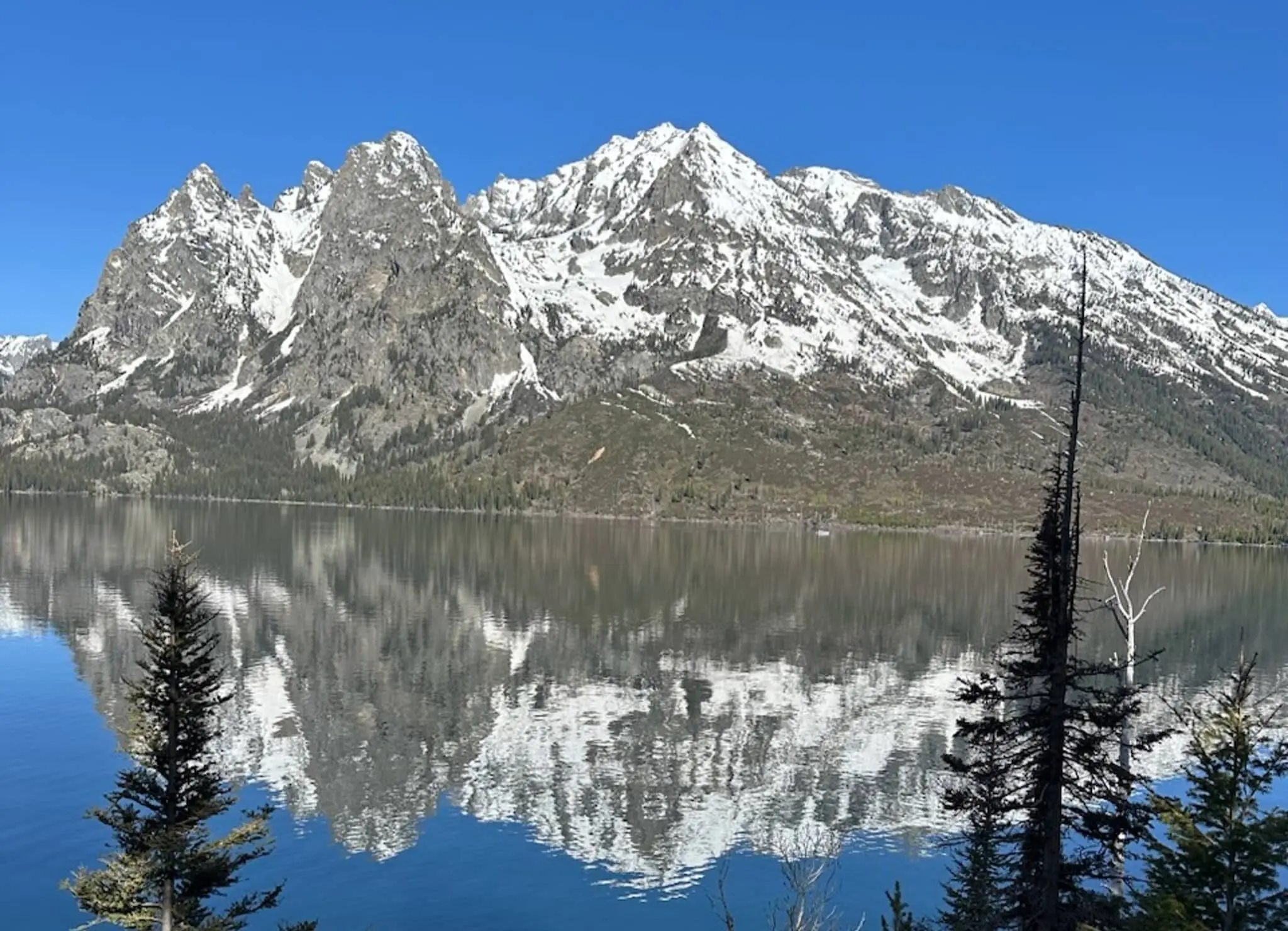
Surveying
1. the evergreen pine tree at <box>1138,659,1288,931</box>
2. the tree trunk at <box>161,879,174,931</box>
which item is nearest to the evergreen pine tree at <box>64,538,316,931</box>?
the tree trunk at <box>161,879,174,931</box>

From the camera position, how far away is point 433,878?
50688 mm

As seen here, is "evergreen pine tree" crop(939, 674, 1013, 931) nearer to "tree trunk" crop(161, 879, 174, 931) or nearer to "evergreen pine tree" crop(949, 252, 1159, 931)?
"evergreen pine tree" crop(949, 252, 1159, 931)

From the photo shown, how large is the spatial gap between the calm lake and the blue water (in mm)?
160

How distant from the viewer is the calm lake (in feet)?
167

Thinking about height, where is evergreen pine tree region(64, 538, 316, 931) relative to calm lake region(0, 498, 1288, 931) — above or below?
above

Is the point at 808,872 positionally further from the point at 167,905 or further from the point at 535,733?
the point at 535,733

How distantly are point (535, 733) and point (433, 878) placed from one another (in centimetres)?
2566

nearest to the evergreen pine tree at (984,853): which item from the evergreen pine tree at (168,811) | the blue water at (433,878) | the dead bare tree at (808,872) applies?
the dead bare tree at (808,872)

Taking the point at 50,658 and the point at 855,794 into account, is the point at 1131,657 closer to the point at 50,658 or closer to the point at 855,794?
the point at 855,794

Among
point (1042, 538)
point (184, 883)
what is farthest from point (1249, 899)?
point (184, 883)

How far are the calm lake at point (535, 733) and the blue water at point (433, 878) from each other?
160 millimetres

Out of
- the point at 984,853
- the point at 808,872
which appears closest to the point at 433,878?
the point at 808,872

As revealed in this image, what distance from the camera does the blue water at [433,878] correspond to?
1841 inches

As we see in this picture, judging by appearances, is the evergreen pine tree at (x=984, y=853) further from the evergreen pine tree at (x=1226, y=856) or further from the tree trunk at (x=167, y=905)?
the tree trunk at (x=167, y=905)
